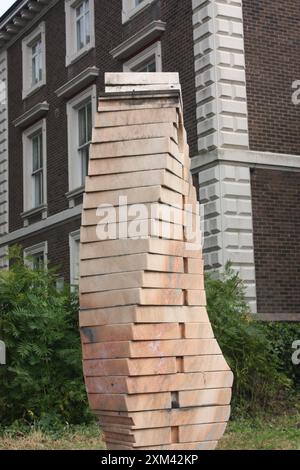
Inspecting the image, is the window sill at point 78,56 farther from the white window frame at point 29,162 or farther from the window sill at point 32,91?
the white window frame at point 29,162

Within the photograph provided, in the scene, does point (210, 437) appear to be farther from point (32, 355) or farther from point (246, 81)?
point (246, 81)

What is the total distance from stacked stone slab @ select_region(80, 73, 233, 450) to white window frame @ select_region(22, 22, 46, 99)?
1662 centimetres

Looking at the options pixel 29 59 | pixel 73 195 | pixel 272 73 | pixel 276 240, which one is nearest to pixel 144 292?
pixel 276 240

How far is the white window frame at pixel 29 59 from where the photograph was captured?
21625mm

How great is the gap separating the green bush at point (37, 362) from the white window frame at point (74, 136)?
30.6 feet

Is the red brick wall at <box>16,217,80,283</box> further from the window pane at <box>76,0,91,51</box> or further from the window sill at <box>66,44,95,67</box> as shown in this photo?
the window pane at <box>76,0,91,51</box>

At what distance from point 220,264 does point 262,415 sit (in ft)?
12.1

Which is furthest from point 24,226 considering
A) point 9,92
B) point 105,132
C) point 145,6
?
point 105,132

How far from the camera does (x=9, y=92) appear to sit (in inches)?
917

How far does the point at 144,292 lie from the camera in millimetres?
4988

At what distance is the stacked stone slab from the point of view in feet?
16.3

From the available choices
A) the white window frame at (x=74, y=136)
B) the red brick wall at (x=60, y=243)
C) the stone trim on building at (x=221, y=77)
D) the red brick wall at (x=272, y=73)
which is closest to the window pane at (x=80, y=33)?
the white window frame at (x=74, y=136)

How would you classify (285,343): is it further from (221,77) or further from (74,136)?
(74,136)

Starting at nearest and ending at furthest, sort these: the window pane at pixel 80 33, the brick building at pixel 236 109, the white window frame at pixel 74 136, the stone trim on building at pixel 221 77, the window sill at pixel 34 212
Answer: the brick building at pixel 236 109, the stone trim on building at pixel 221 77, the white window frame at pixel 74 136, the window pane at pixel 80 33, the window sill at pixel 34 212
